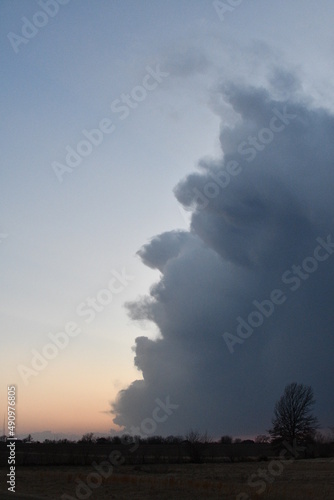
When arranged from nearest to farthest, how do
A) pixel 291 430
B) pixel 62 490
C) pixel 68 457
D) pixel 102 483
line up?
pixel 62 490
pixel 102 483
pixel 68 457
pixel 291 430

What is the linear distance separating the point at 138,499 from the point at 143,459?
172 ft

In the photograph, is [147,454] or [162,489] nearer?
[162,489]


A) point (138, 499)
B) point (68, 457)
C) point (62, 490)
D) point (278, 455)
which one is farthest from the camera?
point (278, 455)

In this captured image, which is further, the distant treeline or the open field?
the distant treeline

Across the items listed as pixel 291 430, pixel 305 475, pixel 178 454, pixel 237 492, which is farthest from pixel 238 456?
pixel 237 492

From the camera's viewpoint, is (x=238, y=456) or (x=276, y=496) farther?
(x=238, y=456)

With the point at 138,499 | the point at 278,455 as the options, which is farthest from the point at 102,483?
the point at 278,455

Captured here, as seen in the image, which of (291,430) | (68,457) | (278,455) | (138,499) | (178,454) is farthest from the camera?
(291,430)

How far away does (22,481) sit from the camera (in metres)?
53.7

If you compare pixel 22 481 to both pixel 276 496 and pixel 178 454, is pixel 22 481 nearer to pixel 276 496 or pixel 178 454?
pixel 276 496

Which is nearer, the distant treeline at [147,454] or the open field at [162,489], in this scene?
the open field at [162,489]

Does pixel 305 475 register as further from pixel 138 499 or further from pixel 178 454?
pixel 178 454

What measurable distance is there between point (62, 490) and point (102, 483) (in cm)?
794

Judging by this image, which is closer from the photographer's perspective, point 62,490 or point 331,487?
point 62,490
